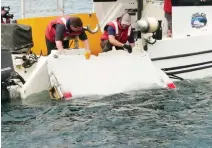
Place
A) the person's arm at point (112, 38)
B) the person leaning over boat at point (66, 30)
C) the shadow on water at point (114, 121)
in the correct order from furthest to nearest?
the person's arm at point (112, 38), the person leaning over boat at point (66, 30), the shadow on water at point (114, 121)

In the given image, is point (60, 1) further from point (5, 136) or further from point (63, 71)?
point (5, 136)

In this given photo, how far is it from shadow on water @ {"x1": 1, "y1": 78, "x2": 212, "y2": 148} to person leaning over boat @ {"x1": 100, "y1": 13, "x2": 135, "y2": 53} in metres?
1.25

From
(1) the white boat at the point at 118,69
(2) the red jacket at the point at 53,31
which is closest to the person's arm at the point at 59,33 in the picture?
(2) the red jacket at the point at 53,31

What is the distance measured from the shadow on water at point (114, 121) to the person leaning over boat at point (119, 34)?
1253mm

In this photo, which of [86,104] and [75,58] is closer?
[86,104]

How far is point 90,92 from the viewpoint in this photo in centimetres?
805

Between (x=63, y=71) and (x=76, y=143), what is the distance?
2557 millimetres

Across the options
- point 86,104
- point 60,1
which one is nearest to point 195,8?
point 60,1

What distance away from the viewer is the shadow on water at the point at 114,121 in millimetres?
5660

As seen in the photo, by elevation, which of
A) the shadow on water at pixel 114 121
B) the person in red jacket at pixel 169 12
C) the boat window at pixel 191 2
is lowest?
the shadow on water at pixel 114 121

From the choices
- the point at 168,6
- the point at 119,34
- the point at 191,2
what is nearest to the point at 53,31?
the point at 119,34

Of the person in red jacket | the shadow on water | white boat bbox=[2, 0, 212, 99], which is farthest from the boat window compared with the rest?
the shadow on water

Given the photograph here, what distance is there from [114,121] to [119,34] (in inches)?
126

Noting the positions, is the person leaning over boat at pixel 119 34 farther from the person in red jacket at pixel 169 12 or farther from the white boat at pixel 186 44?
the person in red jacket at pixel 169 12
